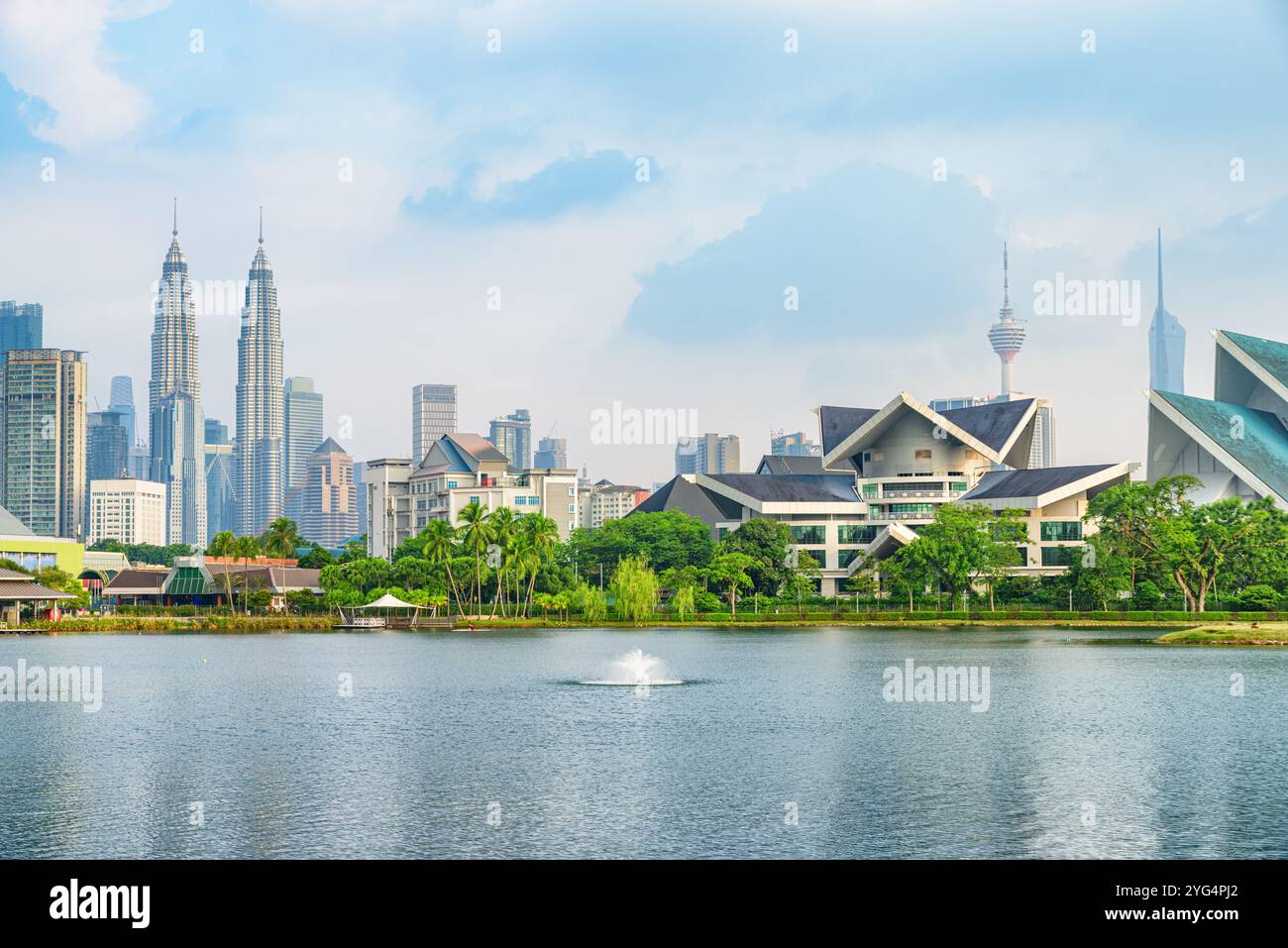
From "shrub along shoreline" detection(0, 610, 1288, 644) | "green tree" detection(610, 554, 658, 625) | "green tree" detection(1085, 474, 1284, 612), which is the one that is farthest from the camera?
"green tree" detection(610, 554, 658, 625)

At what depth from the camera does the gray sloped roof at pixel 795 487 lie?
108 metres

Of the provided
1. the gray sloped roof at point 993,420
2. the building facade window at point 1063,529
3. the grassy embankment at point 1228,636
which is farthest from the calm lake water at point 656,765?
the gray sloped roof at point 993,420

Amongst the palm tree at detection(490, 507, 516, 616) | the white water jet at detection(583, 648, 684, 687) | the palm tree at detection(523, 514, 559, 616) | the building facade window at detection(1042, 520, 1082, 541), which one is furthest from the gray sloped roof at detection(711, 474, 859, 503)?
the white water jet at detection(583, 648, 684, 687)

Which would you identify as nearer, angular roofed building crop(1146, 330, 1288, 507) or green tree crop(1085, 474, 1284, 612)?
green tree crop(1085, 474, 1284, 612)

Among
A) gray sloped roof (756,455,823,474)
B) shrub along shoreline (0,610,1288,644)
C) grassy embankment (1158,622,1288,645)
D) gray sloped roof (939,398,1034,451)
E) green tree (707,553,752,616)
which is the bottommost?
shrub along shoreline (0,610,1288,644)

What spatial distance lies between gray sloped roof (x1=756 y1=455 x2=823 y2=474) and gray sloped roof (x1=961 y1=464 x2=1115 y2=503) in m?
25.7

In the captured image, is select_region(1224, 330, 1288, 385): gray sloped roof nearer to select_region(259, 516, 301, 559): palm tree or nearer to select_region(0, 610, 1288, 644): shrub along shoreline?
select_region(0, 610, 1288, 644): shrub along shoreline

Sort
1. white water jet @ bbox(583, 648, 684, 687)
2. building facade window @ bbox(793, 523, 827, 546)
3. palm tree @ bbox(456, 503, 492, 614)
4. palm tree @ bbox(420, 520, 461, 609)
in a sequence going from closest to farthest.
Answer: white water jet @ bbox(583, 648, 684, 687)
palm tree @ bbox(456, 503, 492, 614)
palm tree @ bbox(420, 520, 461, 609)
building facade window @ bbox(793, 523, 827, 546)

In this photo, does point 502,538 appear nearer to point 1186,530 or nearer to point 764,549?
point 764,549

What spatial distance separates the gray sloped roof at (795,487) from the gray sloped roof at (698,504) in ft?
6.79

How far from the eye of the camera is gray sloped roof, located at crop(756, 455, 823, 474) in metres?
129

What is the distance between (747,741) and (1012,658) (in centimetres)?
2527

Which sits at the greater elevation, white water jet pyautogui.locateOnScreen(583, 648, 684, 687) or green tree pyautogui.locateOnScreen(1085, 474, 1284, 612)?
green tree pyautogui.locateOnScreen(1085, 474, 1284, 612)
